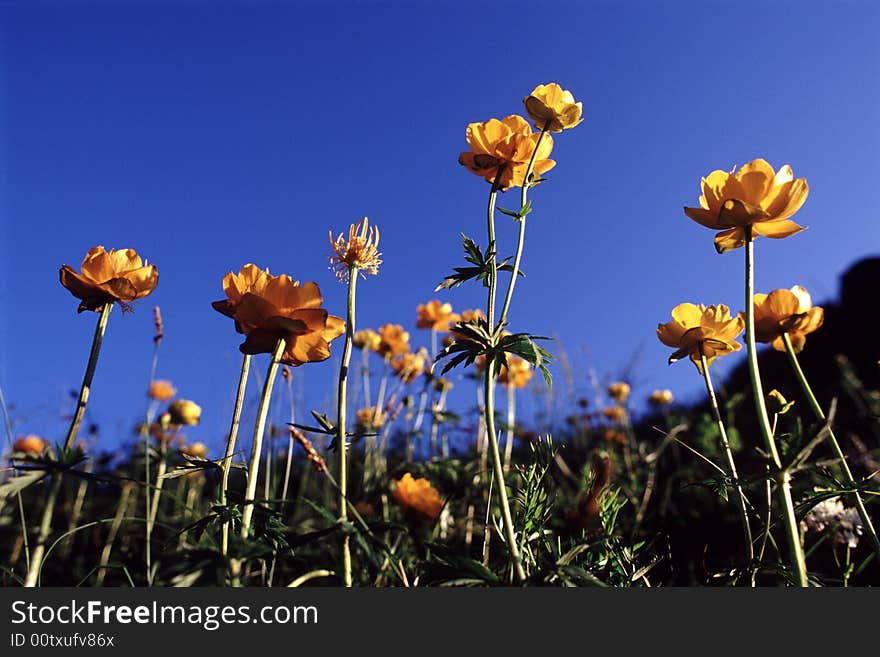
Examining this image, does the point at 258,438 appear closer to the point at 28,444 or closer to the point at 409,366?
the point at 409,366

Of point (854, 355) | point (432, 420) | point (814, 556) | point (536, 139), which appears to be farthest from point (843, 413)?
point (536, 139)

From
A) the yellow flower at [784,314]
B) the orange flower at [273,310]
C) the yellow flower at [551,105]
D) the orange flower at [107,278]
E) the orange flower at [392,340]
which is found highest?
the orange flower at [392,340]

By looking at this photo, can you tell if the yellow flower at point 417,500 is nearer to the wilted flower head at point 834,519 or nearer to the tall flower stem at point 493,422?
the tall flower stem at point 493,422

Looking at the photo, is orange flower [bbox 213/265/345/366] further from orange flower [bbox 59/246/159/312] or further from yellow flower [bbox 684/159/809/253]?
yellow flower [bbox 684/159/809/253]

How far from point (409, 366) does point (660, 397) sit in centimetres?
231

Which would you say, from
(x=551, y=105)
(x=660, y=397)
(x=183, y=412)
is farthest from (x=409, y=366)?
(x=660, y=397)

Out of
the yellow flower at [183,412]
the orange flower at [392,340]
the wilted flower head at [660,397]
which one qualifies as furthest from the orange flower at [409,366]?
the wilted flower head at [660,397]

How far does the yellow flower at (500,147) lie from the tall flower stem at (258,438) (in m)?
0.57

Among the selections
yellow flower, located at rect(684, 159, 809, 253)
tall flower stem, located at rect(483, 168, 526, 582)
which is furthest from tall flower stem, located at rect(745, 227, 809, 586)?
tall flower stem, located at rect(483, 168, 526, 582)

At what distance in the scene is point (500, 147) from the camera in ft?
4.03

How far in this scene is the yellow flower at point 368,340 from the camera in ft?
8.92

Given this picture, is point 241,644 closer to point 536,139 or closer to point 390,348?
point 536,139

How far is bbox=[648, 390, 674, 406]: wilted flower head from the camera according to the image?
13.6 ft

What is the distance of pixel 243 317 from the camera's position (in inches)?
37.0
